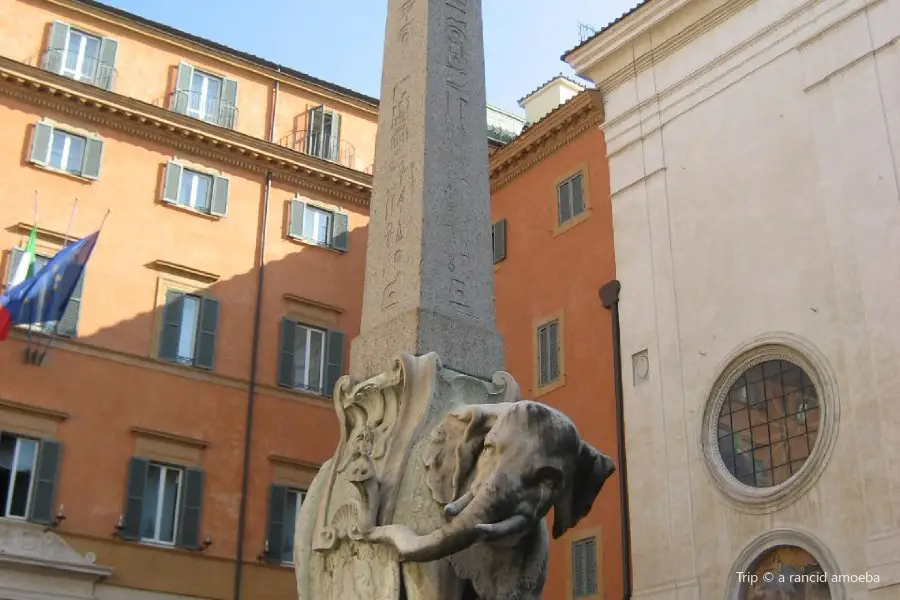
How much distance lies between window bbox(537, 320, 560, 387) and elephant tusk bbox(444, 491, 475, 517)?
12.4 metres

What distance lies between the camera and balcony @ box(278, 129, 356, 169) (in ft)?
62.6

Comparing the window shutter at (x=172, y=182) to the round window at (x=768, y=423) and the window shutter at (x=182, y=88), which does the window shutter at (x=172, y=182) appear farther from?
the round window at (x=768, y=423)

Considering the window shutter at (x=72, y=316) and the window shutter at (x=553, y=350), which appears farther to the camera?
the window shutter at (x=553, y=350)

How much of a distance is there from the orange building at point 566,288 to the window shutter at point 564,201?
15mm

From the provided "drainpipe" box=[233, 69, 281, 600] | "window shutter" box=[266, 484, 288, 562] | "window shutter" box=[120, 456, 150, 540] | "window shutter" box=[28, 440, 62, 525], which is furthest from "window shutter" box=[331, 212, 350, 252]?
"window shutter" box=[28, 440, 62, 525]

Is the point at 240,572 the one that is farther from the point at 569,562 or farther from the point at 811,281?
the point at 811,281

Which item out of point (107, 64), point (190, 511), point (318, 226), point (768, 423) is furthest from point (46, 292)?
point (768, 423)

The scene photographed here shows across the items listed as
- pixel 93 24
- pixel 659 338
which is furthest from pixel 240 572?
pixel 93 24

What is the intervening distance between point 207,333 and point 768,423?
26.9 ft

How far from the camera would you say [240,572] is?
52.8 feet

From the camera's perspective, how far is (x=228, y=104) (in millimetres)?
18562

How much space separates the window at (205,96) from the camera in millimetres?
18094

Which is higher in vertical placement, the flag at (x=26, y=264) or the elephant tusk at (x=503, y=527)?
the flag at (x=26, y=264)

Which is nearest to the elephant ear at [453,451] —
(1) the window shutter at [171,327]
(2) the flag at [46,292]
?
(2) the flag at [46,292]
